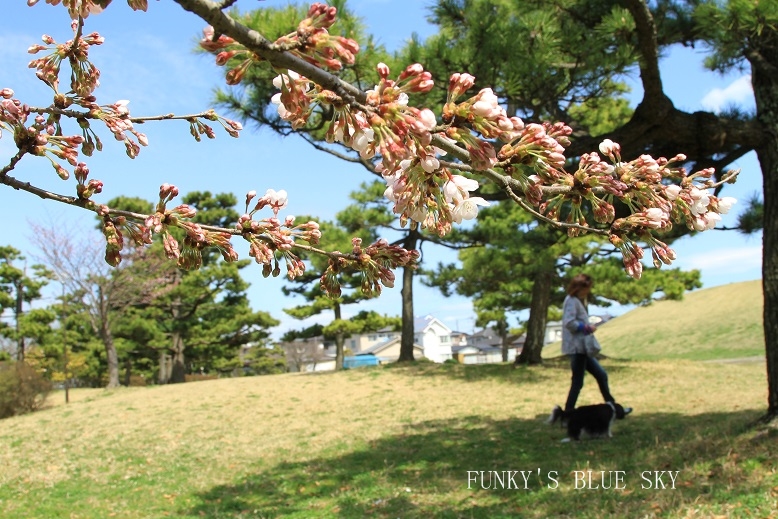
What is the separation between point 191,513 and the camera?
3822mm

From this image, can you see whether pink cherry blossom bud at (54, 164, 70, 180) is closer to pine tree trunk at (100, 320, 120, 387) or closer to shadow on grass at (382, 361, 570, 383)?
shadow on grass at (382, 361, 570, 383)

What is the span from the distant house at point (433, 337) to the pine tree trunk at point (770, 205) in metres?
51.9

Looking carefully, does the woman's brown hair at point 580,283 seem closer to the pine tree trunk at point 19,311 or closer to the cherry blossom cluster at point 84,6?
the cherry blossom cluster at point 84,6

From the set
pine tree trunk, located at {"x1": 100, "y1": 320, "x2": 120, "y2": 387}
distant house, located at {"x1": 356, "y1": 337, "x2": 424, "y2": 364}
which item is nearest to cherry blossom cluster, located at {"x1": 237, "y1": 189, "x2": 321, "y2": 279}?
pine tree trunk, located at {"x1": 100, "y1": 320, "x2": 120, "y2": 387}

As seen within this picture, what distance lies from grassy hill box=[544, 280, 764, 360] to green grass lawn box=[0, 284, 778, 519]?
407 inches

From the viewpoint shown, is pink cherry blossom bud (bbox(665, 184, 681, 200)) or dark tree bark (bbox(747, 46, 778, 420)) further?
dark tree bark (bbox(747, 46, 778, 420))

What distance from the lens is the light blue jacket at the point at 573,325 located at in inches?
192

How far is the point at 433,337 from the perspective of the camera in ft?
188

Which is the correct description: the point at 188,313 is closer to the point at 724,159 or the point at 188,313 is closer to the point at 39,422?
the point at 39,422

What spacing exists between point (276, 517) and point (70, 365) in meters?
13.2

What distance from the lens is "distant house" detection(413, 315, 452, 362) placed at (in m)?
56.5

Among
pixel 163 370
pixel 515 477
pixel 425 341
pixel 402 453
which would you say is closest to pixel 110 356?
pixel 163 370

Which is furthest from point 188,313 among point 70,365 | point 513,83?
point 513,83

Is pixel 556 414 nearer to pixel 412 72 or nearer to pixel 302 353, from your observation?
pixel 412 72
